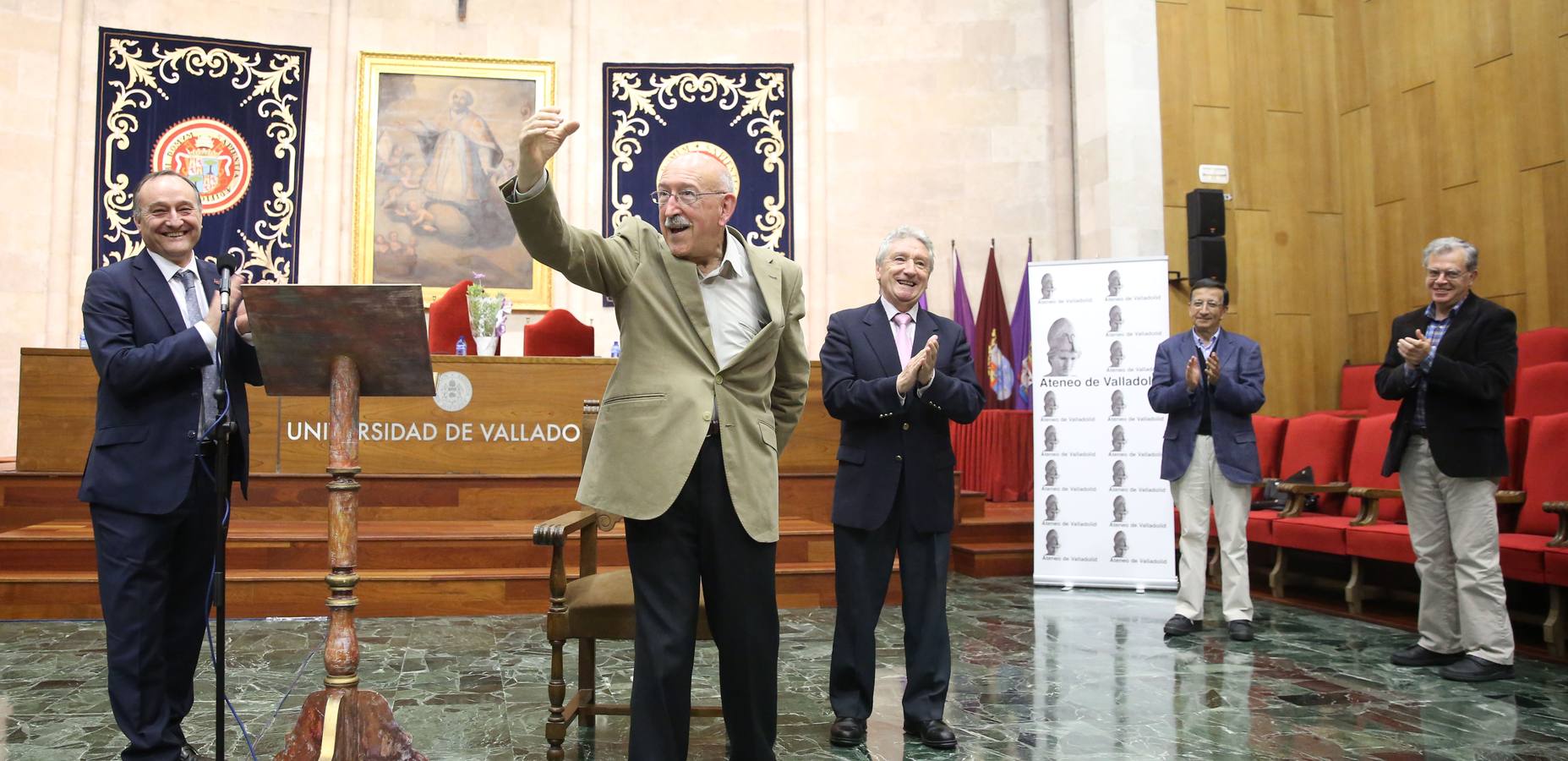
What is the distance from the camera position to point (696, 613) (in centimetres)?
228

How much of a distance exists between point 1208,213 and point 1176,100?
3.79 ft

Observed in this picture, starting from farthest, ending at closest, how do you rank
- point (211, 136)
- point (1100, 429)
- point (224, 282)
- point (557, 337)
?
point (211, 136)
point (557, 337)
point (1100, 429)
point (224, 282)

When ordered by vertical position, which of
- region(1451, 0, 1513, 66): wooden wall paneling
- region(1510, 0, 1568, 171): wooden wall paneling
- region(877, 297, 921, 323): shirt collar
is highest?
region(1451, 0, 1513, 66): wooden wall paneling

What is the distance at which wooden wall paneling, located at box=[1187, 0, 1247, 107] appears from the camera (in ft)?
28.8

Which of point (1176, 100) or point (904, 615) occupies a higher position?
point (1176, 100)

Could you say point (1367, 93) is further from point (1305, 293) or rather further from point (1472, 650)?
point (1472, 650)

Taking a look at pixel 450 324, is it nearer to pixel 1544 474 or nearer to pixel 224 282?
pixel 224 282

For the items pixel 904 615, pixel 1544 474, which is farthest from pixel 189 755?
pixel 1544 474

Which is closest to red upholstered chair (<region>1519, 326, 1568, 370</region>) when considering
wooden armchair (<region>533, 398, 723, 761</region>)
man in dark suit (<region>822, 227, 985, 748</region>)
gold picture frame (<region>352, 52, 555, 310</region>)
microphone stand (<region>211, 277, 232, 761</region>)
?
man in dark suit (<region>822, 227, 985, 748</region>)

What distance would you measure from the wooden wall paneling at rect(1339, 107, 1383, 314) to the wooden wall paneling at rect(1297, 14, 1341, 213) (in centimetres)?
7

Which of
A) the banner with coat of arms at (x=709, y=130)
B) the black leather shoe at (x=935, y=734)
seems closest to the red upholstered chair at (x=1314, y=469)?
the black leather shoe at (x=935, y=734)

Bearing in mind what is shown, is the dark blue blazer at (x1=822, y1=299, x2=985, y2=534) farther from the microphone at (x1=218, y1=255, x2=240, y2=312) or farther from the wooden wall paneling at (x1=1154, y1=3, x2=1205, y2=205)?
the wooden wall paneling at (x1=1154, y1=3, x2=1205, y2=205)

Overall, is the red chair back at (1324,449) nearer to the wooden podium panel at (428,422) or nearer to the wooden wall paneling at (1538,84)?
the wooden wall paneling at (1538,84)

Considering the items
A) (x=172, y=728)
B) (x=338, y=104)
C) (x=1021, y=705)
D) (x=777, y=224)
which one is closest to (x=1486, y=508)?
(x=1021, y=705)
